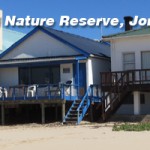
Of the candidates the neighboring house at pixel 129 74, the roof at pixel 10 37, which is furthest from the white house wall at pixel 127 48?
the roof at pixel 10 37

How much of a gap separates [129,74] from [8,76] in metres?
9.26

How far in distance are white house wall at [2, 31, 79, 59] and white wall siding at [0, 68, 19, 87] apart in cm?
97

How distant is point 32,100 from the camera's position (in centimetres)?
2909

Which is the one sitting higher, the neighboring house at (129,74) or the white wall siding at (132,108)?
the neighboring house at (129,74)

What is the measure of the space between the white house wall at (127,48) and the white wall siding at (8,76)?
23.5ft

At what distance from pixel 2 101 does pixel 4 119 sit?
167 cm

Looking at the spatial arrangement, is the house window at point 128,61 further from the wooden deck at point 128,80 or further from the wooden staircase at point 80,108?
the wooden staircase at point 80,108

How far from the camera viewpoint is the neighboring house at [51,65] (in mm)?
29797

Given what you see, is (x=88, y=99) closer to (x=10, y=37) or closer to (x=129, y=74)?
(x=129, y=74)

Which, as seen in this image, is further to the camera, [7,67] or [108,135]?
[7,67]

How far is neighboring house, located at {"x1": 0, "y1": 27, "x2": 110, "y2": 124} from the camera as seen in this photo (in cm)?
2980

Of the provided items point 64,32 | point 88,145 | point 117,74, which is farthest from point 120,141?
point 64,32

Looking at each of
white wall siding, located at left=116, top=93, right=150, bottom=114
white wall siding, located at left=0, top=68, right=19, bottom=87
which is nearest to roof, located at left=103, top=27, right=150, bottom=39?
white wall siding, located at left=116, top=93, right=150, bottom=114

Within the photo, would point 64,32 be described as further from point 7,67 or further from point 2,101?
point 2,101
